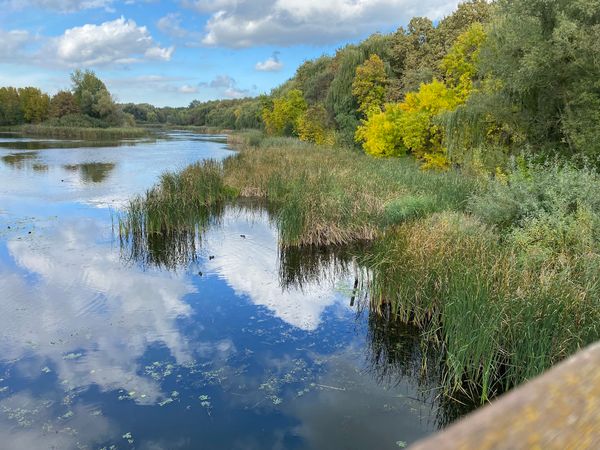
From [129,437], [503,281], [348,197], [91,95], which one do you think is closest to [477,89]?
[348,197]

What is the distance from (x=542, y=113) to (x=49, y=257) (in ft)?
42.9

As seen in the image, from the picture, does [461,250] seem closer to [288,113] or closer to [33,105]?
[288,113]

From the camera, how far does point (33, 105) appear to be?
72.9 meters

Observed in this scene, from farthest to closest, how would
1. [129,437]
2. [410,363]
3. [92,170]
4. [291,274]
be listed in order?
1. [92,170]
2. [291,274]
3. [410,363]
4. [129,437]

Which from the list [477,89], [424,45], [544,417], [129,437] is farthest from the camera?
[424,45]

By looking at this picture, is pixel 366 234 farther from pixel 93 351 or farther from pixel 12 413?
pixel 12 413

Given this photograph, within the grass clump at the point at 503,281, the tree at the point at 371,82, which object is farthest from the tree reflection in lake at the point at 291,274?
the tree at the point at 371,82

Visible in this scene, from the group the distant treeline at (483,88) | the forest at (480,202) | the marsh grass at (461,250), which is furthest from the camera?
the distant treeline at (483,88)

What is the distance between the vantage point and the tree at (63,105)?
7206cm

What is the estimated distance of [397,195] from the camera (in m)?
12.8

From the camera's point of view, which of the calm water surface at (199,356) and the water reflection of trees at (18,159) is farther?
the water reflection of trees at (18,159)

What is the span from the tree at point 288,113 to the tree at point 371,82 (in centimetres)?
1330

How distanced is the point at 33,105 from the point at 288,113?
1889 inches

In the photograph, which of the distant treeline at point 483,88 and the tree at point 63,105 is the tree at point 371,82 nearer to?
the distant treeline at point 483,88
